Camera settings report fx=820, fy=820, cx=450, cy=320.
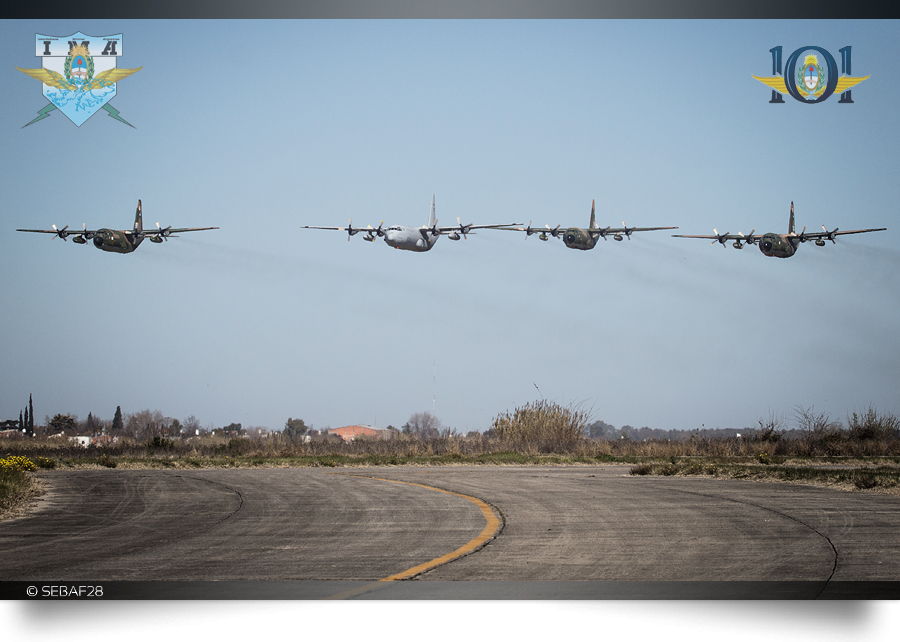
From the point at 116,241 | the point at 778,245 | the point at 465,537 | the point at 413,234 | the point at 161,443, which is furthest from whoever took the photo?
the point at 161,443

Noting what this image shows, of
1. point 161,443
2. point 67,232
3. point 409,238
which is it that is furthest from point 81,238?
point 161,443

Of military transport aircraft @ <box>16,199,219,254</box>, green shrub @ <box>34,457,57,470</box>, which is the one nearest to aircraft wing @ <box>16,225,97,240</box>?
military transport aircraft @ <box>16,199,219,254</box>

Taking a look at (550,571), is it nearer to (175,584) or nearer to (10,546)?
(175,584)

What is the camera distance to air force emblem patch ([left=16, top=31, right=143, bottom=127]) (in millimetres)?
10414

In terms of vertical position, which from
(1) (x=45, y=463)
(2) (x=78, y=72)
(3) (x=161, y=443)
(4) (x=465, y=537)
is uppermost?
(2) (x=78, y=72)

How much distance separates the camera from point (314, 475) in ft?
71.3

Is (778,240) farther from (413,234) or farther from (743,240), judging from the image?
(413,234)

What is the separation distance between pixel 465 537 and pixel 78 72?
25.5ft

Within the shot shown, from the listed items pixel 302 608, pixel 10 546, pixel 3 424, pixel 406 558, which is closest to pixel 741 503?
pixel 406 558

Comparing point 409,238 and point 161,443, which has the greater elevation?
point 409,238

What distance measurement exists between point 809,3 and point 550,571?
7.25m

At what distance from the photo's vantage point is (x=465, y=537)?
10.1 m

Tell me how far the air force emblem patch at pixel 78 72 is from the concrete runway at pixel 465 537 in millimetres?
5654

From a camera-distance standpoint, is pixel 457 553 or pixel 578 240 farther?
pixel 578 240
